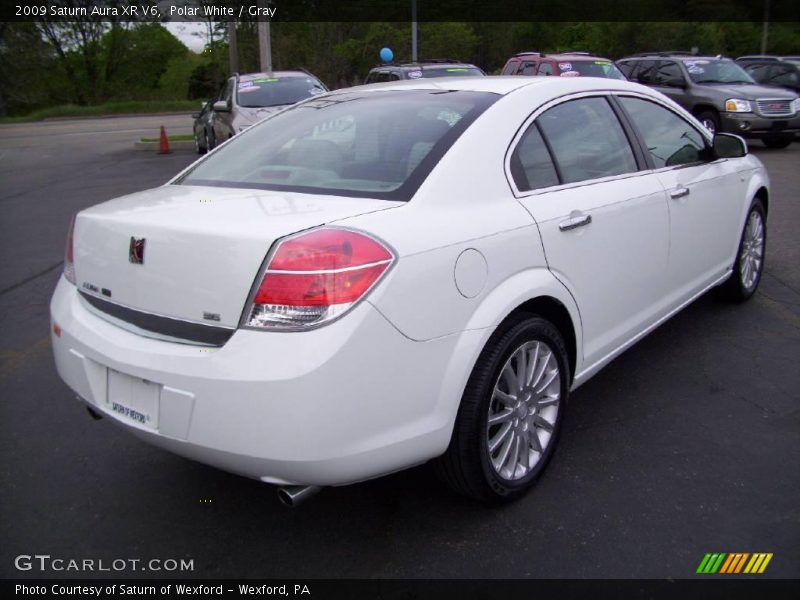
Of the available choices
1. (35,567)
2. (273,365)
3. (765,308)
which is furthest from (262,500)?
(765,308)

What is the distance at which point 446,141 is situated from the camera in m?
2.88

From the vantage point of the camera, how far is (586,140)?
3.54 meters

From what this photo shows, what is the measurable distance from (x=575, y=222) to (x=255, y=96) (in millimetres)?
9647

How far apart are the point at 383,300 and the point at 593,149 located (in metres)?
1.74

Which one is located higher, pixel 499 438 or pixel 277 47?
pixel 277 47

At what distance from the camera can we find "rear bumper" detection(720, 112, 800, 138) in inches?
550

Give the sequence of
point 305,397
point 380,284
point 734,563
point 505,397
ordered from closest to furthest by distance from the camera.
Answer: point 305,397, point 380,284, point 734,563, point 505,397

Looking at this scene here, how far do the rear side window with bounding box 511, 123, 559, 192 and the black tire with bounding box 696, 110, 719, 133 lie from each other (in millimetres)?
12540

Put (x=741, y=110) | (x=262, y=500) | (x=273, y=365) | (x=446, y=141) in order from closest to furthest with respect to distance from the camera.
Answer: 1. (x=273, y=365)
2. (x=446, y=141)
3. (x=262, y=500)
4. (x=741, y=110)

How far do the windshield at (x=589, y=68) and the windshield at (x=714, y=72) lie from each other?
1.82 metres

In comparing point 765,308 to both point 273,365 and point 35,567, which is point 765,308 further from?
point 35,567

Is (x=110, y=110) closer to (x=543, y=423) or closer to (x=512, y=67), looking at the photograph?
(x=512, y=67)

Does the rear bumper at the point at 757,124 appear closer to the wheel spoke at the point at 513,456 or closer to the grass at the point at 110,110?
the wheel spoke at the point at 513,456

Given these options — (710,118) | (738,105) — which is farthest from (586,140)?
(710,118)
